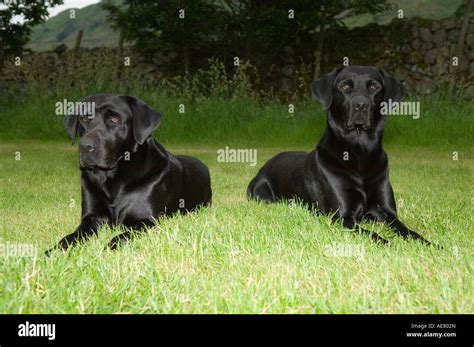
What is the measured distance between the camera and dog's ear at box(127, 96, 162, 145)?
4.85m

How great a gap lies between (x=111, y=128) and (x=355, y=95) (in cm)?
228

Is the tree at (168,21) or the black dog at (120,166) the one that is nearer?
the black dog at (120,166)

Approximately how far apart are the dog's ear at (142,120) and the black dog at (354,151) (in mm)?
1708

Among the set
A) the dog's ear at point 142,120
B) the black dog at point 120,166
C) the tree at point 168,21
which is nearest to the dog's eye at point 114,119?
the black dog at point 120,166

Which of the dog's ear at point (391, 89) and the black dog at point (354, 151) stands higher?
the dog's ear at point (391, 89)

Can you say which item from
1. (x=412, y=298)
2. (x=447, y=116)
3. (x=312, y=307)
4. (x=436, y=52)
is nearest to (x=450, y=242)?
(x=412, y=298)

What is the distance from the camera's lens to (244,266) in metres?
3.60

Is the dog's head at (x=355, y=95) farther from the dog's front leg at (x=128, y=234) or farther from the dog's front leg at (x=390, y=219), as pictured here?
the dog's front leg at (x=128, y=234)

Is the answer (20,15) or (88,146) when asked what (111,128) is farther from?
(20,15)

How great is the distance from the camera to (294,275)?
11.1ft

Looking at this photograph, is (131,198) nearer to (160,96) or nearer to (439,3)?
(160,96)

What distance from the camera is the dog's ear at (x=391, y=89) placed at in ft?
18.4
